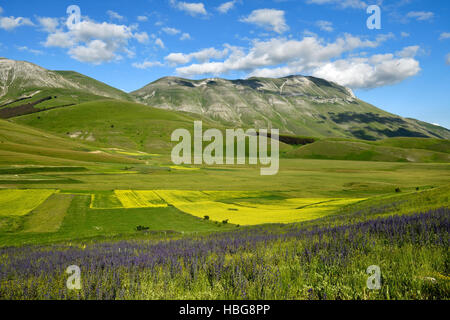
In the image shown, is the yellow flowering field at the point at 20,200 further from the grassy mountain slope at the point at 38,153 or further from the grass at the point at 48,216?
the grassy mountain slope at the point at 38,153

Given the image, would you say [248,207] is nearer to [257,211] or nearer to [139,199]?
[257,211]

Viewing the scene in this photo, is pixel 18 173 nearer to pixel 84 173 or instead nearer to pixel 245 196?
pixel 84 173

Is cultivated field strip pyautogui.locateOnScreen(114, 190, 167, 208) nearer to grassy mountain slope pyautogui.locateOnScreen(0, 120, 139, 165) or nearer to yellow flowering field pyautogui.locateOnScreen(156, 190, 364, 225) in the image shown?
yellow flowering field pyautogui.locateOnScreen(156, 190, 364, 225)

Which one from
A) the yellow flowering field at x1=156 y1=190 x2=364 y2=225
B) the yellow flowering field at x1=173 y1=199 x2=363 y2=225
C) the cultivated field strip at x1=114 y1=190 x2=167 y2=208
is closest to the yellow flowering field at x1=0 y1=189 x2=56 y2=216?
the cultivated field strip at x1=114 y1=190 x2=167 y2=208

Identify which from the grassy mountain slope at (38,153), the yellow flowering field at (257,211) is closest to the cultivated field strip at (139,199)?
the yellow flowering field at (257,211)

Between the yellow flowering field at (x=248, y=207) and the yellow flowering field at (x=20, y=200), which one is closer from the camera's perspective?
the yellow flowering field at (x=248, y=207)

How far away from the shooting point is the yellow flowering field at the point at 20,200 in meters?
35.8

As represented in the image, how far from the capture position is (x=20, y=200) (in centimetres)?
4319

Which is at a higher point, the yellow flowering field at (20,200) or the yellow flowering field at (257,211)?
the yellow flowering field at (20,200)

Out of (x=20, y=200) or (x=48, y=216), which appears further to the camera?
(x=20, y=200)

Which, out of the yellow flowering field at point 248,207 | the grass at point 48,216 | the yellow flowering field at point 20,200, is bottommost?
the yellow flowering field at point 248,207

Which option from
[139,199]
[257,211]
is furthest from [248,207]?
[139,199]

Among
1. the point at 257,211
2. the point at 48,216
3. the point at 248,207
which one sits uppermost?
the point at 48,216

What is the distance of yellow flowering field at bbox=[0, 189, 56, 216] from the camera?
35.8 metres
